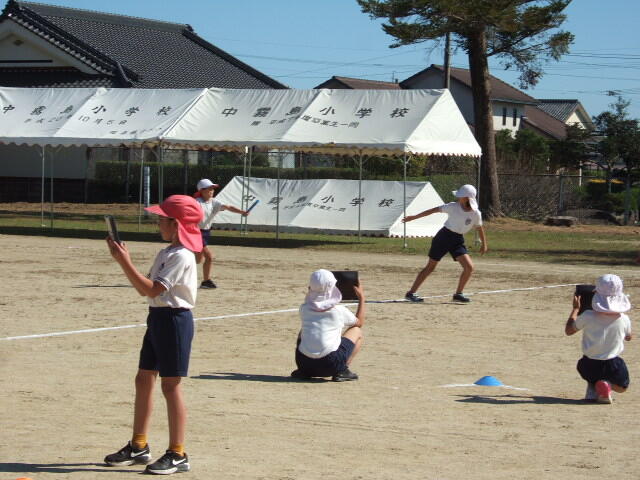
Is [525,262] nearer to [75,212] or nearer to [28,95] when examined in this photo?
[28,95]

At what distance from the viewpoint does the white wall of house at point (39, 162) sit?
148ft

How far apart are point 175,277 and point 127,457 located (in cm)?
113

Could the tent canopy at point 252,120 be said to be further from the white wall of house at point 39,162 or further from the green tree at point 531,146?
the green tree at point 531,146

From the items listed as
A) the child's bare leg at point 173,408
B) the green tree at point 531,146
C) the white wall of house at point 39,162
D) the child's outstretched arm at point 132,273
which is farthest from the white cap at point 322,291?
the green tree at point 531,146

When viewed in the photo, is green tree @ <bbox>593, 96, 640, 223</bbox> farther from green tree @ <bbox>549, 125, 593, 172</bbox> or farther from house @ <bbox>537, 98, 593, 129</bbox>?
house @ <bbox>537, 98, 593, 129</bbox>

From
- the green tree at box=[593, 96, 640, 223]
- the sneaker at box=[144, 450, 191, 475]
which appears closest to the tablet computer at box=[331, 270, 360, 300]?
the sneaker at box=[144, 450, 191, 475]

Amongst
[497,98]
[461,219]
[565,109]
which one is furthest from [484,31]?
[565,109]

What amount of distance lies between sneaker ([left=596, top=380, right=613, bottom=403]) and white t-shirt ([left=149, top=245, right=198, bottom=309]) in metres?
3.85

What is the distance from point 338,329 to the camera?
30.9 ft

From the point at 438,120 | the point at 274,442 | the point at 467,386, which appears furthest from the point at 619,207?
the point at 274,442

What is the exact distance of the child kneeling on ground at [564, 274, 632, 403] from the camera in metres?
8.87

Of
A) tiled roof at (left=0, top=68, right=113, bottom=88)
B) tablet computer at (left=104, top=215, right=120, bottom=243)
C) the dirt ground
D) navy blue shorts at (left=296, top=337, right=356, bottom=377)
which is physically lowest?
the dirt ground

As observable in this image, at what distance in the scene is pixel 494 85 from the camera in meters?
84.7

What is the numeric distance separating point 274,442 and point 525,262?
16.8m
